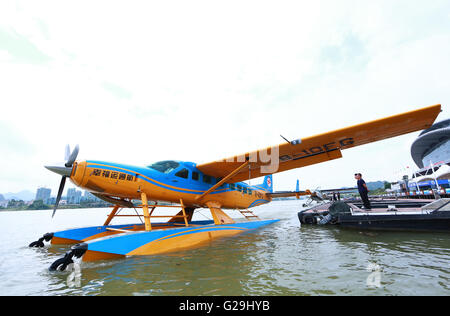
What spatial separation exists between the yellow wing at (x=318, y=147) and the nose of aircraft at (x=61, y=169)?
14.5 feet

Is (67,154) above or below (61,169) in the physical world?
above

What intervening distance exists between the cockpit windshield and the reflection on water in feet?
10.3

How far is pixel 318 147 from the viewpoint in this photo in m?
7.72

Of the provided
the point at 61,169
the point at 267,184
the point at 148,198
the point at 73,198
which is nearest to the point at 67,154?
the point at 61,169

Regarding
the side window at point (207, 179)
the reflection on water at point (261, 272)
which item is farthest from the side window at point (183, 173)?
the reflection on water at point (261, 272)

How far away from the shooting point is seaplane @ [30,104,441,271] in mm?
5418

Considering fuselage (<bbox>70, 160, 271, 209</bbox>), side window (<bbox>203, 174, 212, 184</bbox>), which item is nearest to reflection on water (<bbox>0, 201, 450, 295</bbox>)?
fuselage (<bbox>70, 160, 271, 209</bbox>)

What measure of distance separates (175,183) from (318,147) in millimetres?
5691

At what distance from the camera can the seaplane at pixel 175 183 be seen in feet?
17.8

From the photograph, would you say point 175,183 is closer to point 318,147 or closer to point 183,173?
point 183,173

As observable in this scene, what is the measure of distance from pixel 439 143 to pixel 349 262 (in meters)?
79.1

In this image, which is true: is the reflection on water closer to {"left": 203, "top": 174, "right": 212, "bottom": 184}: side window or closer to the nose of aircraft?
the nose of aircraft

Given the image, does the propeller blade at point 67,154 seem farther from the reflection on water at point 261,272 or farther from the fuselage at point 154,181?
the reflection on water at point 261,272
